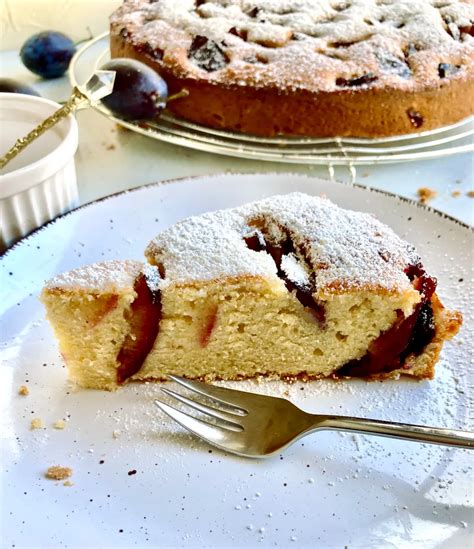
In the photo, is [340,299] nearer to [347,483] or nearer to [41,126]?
[347,483]

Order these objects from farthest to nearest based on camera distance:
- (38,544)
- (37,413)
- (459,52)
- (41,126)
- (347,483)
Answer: (459,52) < (41,126) < (37,413) < (347,483) < (38,544)

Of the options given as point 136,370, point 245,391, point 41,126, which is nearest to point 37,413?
point 136,370

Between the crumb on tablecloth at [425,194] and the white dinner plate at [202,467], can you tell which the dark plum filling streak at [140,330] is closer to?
the white dinner plate at [202,467]

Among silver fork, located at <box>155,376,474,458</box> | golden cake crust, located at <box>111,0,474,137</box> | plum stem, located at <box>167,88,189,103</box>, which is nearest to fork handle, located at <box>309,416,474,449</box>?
silver fork, located at <box>155,376,474,458</box>

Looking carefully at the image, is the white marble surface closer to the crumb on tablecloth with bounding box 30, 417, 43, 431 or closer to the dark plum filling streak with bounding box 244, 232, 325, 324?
the dark plum filling streak with bounding box 244, 232, 325, 324

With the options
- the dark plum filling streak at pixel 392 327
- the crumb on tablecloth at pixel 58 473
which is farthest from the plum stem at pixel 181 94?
the crumb on tablecloth at pixel 58 473

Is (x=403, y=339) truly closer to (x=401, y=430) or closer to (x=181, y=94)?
(x=401, y=430)
